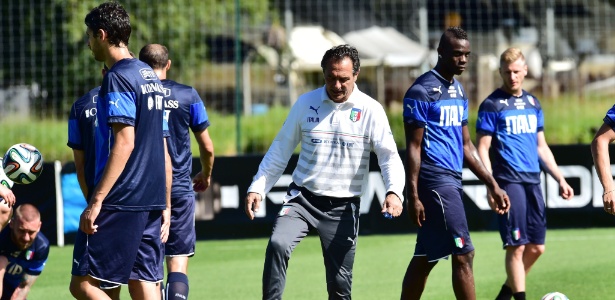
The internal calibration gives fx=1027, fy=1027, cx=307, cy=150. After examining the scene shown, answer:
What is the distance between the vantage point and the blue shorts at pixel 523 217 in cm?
844

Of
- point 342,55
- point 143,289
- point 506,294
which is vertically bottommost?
point 506,294

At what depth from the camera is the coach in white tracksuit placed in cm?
667

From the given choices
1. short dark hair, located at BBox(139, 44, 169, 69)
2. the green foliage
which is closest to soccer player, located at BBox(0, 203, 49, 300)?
short dark hair, located at BBox(139, 44, 169, 69)

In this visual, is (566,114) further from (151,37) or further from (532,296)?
(532,296)

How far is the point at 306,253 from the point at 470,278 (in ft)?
17.3

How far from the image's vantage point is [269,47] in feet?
67.4

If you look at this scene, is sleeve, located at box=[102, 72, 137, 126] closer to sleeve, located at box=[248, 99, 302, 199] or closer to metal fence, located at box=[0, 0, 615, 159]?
sleeve, located at box=[248, 99, 302, 199]

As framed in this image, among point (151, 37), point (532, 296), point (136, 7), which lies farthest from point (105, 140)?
point (136, 7)

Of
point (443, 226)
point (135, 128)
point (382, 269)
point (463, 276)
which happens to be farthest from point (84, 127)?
point (382, 269)

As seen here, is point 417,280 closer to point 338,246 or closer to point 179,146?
point 338,246

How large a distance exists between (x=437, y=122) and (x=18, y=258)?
345 centimetres

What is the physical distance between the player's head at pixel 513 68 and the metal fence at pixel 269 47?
738 centimetres

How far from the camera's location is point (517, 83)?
8586 mm

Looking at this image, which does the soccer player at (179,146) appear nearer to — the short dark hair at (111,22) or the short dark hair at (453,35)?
the short dark hair at (111,22)
